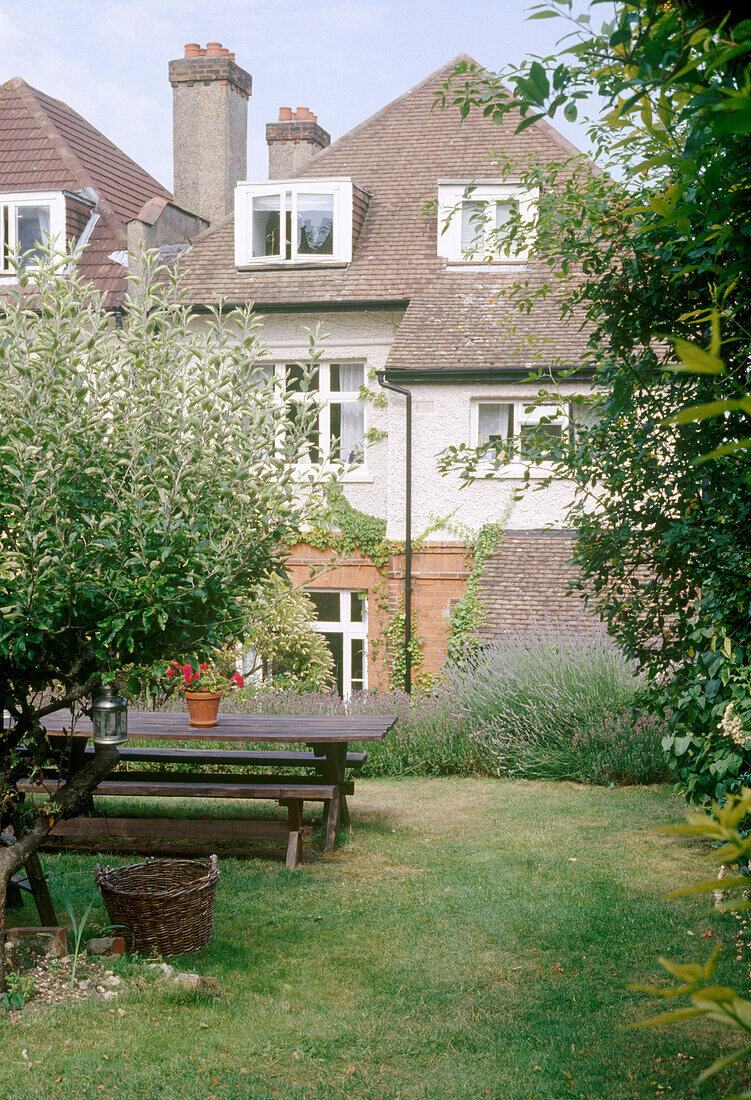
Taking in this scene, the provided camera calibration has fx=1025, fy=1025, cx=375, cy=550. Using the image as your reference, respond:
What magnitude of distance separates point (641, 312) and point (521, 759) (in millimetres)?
6714

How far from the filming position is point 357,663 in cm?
1544

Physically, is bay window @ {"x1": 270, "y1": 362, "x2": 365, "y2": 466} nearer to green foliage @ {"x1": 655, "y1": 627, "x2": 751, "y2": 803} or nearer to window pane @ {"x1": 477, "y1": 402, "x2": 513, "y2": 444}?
window pane @ {"x1": 477, "y1": 402, "x2": 513, "y2": 444}

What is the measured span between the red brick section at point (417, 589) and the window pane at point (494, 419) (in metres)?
1.79

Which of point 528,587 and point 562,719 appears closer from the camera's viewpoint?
point 562,719

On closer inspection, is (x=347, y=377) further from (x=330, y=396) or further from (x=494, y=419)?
(x=494, y=419)

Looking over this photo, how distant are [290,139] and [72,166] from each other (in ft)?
16.1

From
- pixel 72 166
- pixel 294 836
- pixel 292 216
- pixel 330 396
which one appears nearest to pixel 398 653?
pixel 330 396

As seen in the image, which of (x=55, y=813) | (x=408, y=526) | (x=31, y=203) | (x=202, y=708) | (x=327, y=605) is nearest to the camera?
(x=55, y=813)

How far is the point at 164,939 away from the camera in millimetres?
5137

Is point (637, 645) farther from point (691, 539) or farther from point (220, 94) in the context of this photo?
point (220, 94)

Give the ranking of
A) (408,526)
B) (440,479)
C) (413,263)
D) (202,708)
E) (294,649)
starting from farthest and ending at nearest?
(413,263)
(440,479)
(408,526)
(294,649)
(202,708)

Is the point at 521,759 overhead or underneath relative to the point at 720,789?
underneath

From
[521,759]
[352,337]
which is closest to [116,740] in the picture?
[521,759]

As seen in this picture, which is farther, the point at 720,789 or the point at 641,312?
the point at 720,789
